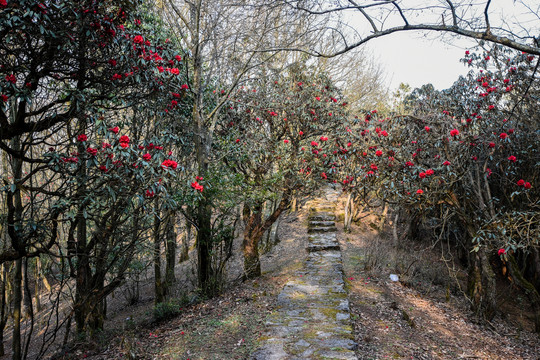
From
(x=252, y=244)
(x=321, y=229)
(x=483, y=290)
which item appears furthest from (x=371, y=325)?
(x=321, y=229)

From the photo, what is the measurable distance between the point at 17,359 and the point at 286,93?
6.83m

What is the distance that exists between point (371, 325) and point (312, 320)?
0.95 m

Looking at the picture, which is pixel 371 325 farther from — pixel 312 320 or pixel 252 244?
pixel 252 244

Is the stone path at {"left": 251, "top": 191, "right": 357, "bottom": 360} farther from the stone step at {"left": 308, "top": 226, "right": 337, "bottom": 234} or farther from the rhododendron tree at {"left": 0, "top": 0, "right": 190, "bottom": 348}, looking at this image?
the stone step at {"left": 308, "top": 226, "right": 337, "bottom": 234}

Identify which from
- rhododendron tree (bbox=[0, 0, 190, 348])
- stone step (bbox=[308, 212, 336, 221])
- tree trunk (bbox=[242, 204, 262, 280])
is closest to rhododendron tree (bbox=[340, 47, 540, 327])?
tree trunk (bbox=[242, 204, 262, 280])

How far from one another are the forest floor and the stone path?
0.71 ft

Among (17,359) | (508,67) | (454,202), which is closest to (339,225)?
(454,202)

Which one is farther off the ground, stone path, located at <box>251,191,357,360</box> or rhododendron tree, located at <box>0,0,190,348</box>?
rhododendron tree, located at <box>0,0,190,348</box>

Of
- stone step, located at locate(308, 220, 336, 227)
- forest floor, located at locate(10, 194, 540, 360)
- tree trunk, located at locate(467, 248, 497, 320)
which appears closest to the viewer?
forest floor, located at locate(10, 194, 540, 360)

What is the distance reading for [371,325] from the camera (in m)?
4.70

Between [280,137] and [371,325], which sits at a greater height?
[280,137]

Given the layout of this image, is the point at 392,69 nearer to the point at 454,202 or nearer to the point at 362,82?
the point at 362,82

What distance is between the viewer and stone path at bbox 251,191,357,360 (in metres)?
3.51

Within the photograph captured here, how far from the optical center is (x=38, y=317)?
1047 centimetres
